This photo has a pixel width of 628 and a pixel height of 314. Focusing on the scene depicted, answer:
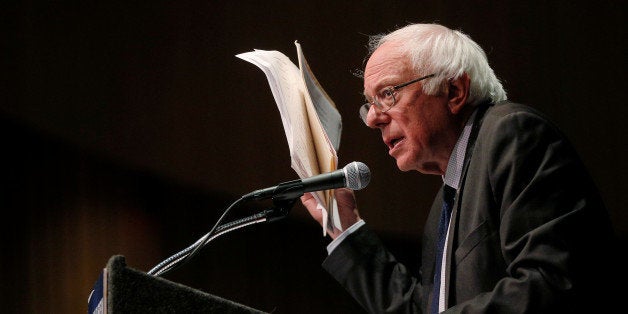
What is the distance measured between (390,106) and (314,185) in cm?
46

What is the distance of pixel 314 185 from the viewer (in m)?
1.36

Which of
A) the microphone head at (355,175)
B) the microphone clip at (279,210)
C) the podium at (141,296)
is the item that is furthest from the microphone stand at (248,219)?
the podium at (141,296)

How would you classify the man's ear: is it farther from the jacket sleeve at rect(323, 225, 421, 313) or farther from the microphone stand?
the microphone stand

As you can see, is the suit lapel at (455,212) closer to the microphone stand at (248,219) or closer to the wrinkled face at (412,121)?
the wrinkled face at (412,121)

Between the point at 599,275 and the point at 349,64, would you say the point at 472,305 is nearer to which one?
the point at 599,275

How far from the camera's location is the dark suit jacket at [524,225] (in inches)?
46.8

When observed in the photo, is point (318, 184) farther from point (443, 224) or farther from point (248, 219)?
point (443, 224)

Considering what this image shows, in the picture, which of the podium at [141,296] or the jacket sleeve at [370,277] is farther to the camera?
the jacket sleeve at [370,277]

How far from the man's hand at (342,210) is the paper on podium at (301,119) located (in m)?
0.17

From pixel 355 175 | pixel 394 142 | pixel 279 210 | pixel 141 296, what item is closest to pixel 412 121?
pixel 394 142

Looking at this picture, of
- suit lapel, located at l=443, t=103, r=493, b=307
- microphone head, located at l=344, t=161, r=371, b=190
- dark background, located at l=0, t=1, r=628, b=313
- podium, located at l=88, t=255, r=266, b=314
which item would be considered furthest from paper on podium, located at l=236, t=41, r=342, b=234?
dark background, located at l=0, t=1, r=628, b=313

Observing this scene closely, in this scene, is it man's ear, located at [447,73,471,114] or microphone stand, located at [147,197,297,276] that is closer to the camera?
microphone stand, located at [147,197,297,276]

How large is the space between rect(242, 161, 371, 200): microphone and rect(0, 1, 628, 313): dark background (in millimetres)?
1114

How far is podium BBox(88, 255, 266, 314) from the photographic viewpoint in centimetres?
88
